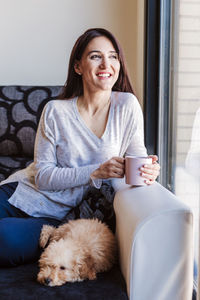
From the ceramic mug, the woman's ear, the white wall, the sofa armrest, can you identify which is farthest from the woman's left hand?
the white wall

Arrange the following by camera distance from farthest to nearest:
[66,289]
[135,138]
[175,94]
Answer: [175,94]
[135,138]
[66,289]

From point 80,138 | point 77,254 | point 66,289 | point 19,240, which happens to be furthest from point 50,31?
point 66,289

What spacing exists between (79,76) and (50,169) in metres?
0.44

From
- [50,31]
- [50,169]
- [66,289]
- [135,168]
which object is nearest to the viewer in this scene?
[66,289]

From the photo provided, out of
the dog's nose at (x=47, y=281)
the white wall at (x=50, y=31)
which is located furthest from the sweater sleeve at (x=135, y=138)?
the white wall at (x=50, y=31)

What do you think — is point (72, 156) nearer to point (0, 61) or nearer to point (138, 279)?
point (138, 279)

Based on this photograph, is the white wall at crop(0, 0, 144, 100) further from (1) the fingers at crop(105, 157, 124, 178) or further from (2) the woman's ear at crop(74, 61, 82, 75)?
(1) the fingers at crop(105, 157, 124, 178)

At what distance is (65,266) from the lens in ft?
3.53

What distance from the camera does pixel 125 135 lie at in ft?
5.11

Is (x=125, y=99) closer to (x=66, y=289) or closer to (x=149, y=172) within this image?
(x=149, y=172)

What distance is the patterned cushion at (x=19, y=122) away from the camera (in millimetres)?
1991

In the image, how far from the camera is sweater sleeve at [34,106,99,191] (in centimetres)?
141

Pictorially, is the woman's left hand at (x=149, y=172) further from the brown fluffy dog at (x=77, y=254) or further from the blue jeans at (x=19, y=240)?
the blue jeans at (x=19, y=240)

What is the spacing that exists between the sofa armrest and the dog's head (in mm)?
122
